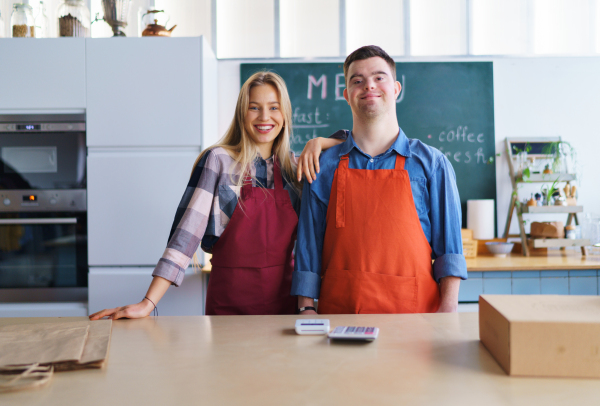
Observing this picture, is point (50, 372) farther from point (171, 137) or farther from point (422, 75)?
point (422, 75)

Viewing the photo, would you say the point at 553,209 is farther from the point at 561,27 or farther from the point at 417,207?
the point at 417,207

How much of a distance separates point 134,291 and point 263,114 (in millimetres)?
1206

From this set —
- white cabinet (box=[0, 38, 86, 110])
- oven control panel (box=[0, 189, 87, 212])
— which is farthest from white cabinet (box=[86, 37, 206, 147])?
oven control panel (box=[0, 189, 87, 212])

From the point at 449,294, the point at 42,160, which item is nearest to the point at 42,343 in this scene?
the point at 449,294

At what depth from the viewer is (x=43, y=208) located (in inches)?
90.0

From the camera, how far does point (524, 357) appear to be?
680 mm

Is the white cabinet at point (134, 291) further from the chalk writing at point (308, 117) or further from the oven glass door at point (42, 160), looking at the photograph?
the chalk writing at point (308, 117)

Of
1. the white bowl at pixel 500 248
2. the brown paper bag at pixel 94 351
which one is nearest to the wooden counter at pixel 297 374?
the brown paper bag at pixel 94 351

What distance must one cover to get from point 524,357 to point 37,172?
2.32 m

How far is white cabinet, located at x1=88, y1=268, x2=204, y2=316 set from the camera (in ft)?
7.34

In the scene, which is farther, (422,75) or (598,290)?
(422,75)

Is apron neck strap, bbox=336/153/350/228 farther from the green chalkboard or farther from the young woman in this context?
the green chalkboard

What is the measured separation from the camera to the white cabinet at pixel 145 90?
7.32 ft

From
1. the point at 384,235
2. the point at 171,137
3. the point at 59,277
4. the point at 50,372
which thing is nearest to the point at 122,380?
the point at 50,372
